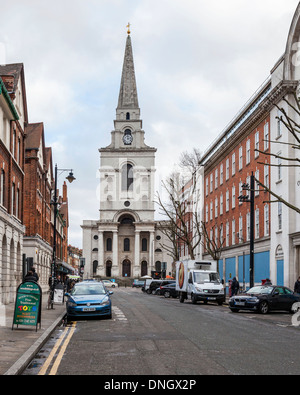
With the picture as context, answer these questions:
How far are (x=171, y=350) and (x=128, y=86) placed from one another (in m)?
107

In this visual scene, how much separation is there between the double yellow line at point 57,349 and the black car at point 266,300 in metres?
10.2

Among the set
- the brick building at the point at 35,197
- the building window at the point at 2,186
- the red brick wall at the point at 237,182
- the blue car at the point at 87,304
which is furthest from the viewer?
the brick building at the point at 35,197

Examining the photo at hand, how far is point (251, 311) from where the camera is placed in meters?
27.8

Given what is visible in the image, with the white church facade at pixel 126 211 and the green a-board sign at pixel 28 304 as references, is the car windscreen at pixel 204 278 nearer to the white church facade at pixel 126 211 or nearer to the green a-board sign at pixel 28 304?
the green a-board sign at pixel 28 304

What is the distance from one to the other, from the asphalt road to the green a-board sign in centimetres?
97

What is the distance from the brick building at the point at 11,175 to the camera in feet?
90.2

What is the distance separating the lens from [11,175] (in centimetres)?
2997

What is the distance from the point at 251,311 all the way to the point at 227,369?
18.5 meters

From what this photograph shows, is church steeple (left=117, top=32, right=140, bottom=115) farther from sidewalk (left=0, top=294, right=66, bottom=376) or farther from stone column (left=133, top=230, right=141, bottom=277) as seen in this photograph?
sidewalk (left=0, top=294, right=66, bottom=376)

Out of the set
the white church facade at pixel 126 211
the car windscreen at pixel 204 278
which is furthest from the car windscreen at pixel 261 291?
the white church facade at pixel 126 211

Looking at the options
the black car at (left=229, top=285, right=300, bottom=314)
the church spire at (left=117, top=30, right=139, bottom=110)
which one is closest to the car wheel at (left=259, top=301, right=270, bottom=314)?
the black car at (left=229, top=285, right=300, bottom=314)

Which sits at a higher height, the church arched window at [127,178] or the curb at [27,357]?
the church arched window at [127,178]

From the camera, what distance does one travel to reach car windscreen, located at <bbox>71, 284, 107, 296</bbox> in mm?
22344

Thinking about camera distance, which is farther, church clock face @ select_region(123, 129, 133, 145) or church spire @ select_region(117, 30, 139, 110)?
church spire @ select_region(117, 30, 139, 110)
